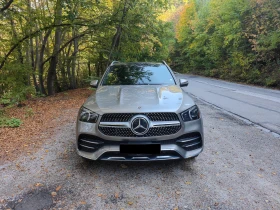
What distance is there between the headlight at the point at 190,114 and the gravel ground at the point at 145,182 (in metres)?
0.82

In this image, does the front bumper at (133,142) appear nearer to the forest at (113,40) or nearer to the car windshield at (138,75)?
the car windshield at (138,75)

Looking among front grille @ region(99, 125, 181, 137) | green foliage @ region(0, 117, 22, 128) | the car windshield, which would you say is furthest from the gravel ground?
green foliage @ region(0, 117, 22, 128)

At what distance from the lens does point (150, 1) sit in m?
9.59

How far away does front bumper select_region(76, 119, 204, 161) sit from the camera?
9.93ft

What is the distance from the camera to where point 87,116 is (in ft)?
10.6

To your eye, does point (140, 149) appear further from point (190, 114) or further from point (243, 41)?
point (243, 41)

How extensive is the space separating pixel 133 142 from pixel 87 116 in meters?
0.76

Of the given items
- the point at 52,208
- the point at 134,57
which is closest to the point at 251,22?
the point at 134,57

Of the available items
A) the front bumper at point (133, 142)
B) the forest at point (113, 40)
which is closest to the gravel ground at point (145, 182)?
the front bumper at point (133, 142)

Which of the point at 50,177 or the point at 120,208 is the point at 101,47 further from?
the point at 120,208

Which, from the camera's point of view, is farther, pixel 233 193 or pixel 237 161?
pixel 237 161

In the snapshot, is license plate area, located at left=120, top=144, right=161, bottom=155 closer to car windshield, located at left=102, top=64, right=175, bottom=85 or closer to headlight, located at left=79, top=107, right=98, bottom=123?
headlight, located at left=79, top=107, right=98, bottom=123

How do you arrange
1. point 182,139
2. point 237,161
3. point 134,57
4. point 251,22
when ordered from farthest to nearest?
A: point 251,22 → point 134,57 → point 237,161 → point 182,139

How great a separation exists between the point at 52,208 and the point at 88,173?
839 millimetres
